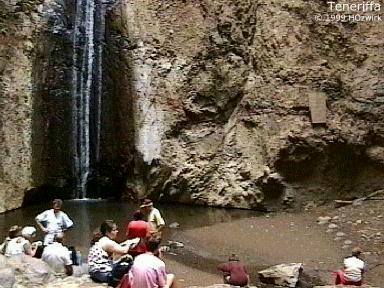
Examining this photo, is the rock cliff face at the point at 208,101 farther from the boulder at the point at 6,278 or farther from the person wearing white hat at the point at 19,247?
the boulder at the point at 6,278

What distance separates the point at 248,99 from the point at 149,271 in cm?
1276

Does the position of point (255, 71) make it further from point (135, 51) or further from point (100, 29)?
point (100, 29)

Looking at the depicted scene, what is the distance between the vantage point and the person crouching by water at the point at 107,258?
866 cm

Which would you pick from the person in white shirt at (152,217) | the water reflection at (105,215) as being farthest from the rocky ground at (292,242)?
the person in white shirt at (152,217)

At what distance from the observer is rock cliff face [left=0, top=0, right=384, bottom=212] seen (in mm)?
17625

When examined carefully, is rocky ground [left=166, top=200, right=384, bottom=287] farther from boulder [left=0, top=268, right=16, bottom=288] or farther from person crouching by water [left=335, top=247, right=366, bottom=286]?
boulder [left=0, top=268, right=16, bottom=288]

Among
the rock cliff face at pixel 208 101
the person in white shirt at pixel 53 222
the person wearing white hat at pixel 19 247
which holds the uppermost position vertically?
the rock cliff face at pixel 208 101

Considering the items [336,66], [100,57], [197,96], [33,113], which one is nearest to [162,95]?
[197,96]

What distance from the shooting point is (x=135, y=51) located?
19.3 m

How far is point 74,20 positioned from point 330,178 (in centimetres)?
996

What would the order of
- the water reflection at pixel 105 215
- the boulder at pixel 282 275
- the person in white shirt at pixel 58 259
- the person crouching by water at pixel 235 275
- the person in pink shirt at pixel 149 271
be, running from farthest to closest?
the water reflection at pixel 105 215 → the boulder at pixel 282 275 → the person in white shirt at pixel 58 259 → the person crouching by water at pixel 235 275 → the person in pink shirt at pixel 149 271

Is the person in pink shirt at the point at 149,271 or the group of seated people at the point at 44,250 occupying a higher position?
the person in pink shirt at the point at 149,271

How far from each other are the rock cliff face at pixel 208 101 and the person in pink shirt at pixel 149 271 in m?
11.3

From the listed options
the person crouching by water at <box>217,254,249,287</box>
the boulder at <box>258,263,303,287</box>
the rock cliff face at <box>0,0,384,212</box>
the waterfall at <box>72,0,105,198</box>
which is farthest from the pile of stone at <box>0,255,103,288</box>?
the waterfall at <box>72,0,105,198</box>
